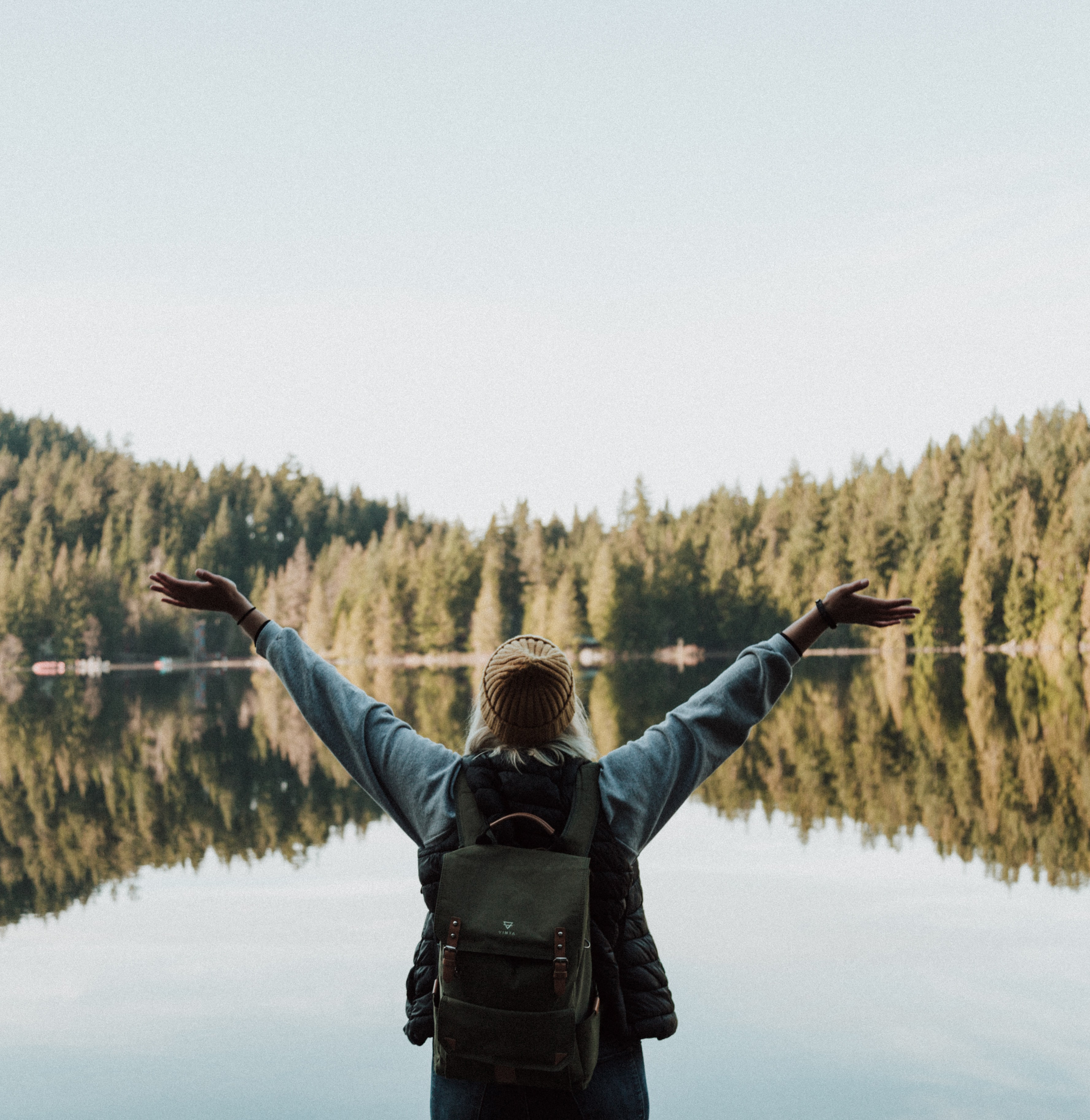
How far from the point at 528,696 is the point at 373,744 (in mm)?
397

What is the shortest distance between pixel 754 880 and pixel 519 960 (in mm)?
8893

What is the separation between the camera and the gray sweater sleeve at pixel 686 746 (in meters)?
2.42

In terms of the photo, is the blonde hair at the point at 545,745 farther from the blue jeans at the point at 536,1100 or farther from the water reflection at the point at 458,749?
the water reflection at the point at 458,749

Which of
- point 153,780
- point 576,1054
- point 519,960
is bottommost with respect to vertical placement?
point 153,780

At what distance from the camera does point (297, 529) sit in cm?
14325

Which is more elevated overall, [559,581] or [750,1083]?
[559,581]

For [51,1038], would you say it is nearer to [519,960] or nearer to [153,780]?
[519,960]

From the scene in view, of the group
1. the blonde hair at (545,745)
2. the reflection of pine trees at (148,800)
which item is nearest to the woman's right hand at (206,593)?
the blonde hair at (545,745)

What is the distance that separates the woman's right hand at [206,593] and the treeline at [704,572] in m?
75.6

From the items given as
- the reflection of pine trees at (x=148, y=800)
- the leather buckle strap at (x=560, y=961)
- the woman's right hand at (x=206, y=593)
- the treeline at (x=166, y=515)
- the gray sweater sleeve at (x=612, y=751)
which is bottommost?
the reflection of pine trees at (x=148, y=800)

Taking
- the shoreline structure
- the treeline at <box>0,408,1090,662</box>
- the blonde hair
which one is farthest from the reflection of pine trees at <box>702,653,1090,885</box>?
the treeline at <box>0,408,1090,662</box>

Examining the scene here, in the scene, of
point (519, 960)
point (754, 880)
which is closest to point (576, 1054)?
point (519, 960)

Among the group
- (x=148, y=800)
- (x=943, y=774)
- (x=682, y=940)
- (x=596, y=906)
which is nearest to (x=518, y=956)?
(x=596, y=906)

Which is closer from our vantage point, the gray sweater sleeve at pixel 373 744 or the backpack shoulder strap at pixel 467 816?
the backpack shoulder strap at pixel 467 816
